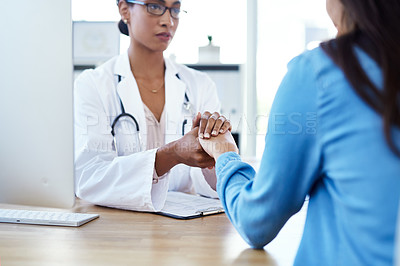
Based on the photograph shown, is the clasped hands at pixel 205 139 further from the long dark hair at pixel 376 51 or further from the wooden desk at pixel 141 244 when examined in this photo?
the long dark hair at pixel 376 51

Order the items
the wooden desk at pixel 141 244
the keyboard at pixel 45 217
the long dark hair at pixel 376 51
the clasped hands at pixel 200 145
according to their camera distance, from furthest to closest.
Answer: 1. the clasped hands at pixel 200 145
2. the keyboard at pixel 45 217
3. the wooden desk at pixel 141 244
4. the long dark hair at pixel 376 51

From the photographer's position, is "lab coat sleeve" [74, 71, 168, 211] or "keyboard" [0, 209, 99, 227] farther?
"lab coat sleeve" [74, 71, 168, 211]

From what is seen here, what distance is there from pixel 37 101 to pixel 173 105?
0.63 meters

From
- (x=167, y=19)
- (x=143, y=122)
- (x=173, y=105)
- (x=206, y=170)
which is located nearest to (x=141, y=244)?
(x=206, y=170)

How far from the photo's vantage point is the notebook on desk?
1.11m

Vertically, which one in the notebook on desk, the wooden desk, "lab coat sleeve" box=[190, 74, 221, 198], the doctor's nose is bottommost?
the wooden desk

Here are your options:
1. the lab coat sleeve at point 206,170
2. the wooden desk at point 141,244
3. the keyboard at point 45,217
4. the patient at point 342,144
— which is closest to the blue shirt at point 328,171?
the patient at point 342,144

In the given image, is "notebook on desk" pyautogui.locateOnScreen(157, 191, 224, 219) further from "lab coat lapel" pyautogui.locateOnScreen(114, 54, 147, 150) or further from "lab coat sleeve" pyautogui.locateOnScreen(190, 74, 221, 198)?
"lab coat lapel" pyautogui.locateOnScreen(114, 54, 147, 150)

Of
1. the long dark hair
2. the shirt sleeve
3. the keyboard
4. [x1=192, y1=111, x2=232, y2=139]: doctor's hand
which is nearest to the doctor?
[x1=192, y1=111, x2=232, y2=139]: doctor's hand

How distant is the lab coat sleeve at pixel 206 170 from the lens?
1.37 metres

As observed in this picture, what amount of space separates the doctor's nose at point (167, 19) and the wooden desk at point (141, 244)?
81cm

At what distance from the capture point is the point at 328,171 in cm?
62

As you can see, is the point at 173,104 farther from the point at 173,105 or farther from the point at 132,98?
the point at 132,98

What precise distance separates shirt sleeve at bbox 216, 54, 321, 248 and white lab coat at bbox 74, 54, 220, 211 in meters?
0.52
